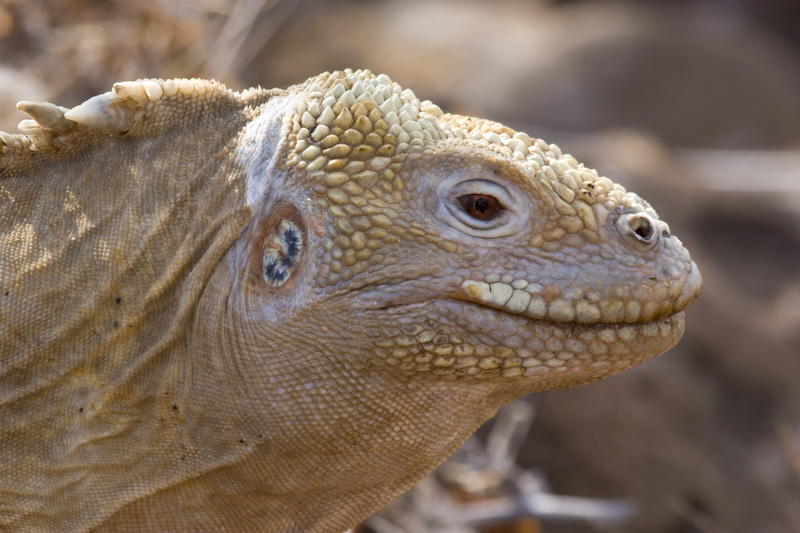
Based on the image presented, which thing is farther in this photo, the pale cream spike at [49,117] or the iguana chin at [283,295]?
the pale cream spike at [49,117]

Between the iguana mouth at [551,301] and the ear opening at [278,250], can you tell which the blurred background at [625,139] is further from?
the ear opening at [278,250]

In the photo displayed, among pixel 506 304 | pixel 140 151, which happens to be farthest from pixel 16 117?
pixel 506 304

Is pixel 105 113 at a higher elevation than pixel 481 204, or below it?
higher

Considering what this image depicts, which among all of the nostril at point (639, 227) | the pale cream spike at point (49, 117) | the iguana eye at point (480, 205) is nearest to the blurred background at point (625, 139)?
the nostril at point (639, 227)

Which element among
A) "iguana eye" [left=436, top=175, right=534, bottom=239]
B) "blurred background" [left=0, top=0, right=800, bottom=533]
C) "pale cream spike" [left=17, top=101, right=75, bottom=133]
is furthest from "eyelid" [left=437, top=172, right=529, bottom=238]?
"blurred background" [left=0, top=0, right=800, bottom=533]

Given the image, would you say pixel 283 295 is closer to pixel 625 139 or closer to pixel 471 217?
pixel 471 217

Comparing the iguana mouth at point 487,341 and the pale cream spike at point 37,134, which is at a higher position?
the pale cream spike at point 37,134

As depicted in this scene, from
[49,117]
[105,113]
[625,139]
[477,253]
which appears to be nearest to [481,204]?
[477,253]

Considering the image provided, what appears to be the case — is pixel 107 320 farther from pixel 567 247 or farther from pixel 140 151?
pixel 567 247
